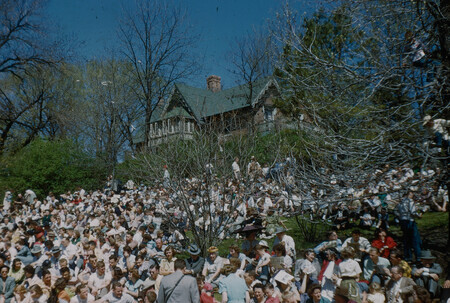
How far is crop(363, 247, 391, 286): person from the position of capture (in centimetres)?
727

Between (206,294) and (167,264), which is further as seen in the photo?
(167,264)

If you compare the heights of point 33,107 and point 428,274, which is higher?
point 33,107

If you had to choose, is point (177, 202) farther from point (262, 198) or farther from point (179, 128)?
point (262, 198)

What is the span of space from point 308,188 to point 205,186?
3.67 metres

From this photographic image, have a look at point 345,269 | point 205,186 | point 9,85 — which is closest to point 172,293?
point 345,269

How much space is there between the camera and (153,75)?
30000 mm

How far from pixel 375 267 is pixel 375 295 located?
1.35 metres

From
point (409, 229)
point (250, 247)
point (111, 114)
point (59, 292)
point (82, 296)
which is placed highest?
point (111, 114)

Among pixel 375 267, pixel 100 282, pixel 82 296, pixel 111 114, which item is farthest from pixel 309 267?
pixel 111 114

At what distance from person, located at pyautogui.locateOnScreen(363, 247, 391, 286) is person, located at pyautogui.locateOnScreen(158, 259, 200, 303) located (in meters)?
3.64

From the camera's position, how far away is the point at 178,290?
20.0 feet

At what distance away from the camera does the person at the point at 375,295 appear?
6.23 m

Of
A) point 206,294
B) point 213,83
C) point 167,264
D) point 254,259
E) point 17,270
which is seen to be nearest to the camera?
point 206,294

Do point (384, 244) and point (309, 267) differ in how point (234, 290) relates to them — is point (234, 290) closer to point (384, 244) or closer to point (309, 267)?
point (309, 267)
